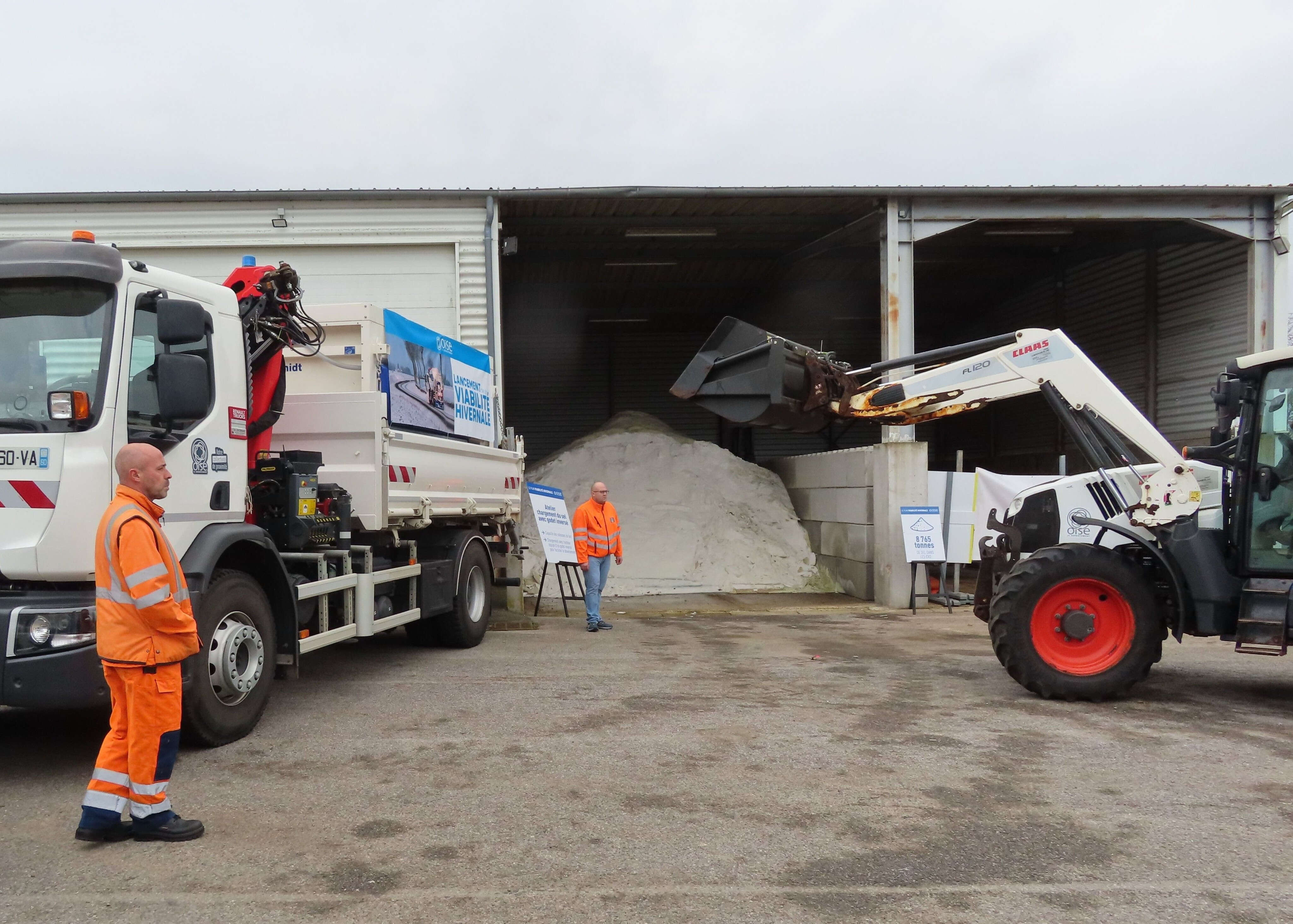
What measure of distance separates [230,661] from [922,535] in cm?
950

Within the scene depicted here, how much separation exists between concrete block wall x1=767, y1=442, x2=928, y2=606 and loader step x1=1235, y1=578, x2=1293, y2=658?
6458 mm

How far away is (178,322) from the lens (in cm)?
534

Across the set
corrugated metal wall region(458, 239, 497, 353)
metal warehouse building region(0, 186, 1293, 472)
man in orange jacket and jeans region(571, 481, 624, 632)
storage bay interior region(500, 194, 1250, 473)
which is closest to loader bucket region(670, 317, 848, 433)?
man in orange jacket and jeans region(571, 481, 624, 632)

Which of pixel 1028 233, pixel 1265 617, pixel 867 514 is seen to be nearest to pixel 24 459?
pixel 1265 617

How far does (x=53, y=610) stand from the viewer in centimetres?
481

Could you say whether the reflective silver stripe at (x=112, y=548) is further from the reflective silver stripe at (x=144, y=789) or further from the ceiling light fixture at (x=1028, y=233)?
the ceiling light fixture at (x=1028, y=233)

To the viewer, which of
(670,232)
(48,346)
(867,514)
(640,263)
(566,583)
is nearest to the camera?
(48,346)

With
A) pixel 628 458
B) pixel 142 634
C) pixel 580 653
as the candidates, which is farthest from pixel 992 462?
pixel 142 634

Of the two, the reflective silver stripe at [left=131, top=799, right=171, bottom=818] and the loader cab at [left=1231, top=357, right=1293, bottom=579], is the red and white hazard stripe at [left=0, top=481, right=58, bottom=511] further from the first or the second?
the loader cab at [left=1231, top=357, right=1293, bottom=579]

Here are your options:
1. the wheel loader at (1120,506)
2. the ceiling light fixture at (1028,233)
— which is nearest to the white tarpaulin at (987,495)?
the ceiling light fixture at (1028,233)

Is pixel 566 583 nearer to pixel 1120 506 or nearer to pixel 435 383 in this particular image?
pixel 435 383

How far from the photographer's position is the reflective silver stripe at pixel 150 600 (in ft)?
13.3

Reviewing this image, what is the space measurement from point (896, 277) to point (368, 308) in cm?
876

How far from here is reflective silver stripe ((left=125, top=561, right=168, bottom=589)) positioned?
405 centimetres
